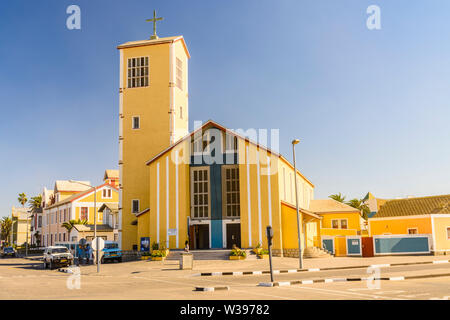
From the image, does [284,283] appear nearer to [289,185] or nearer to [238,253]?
[238,253]

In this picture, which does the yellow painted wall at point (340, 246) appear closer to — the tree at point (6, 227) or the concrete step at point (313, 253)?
the concrete step at point (313, 253)

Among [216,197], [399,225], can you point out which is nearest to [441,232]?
[399,225]

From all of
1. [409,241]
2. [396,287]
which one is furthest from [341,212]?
[396,287]

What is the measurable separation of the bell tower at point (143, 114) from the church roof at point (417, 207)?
76.2 ft

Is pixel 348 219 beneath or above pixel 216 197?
beneath

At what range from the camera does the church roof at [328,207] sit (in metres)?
49.6

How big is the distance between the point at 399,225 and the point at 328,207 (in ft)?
30.8

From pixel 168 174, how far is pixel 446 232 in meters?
24.9

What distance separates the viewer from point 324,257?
36688 mm

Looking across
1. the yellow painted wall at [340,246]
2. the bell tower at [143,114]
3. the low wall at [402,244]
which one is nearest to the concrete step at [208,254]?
the bell tower at [143,114]

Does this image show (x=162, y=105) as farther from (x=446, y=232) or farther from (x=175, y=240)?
(x=446, y=232)

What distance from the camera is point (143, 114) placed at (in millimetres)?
43938

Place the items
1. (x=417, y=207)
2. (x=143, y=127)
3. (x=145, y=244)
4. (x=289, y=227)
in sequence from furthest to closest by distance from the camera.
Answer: (x=417, y=207)
(x=143, y=127)
(x=145, y=244)
(x=289, y=227)

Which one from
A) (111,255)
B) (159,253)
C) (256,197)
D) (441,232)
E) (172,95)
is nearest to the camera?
(159,253)
